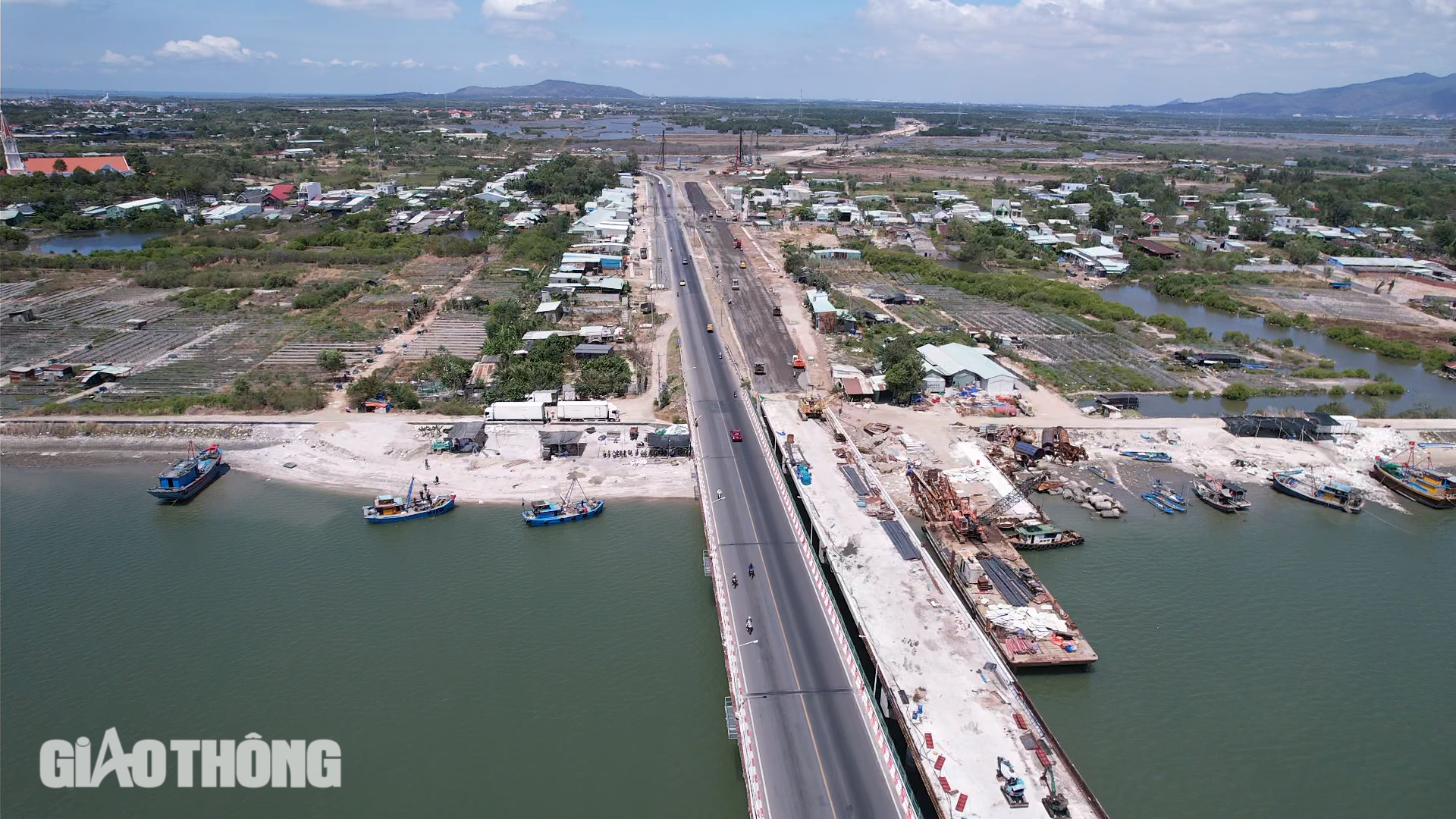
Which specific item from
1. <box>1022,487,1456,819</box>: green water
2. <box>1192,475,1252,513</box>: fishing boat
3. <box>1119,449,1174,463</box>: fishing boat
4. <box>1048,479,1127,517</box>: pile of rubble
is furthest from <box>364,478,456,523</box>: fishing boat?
<box>1192,475,1252,513</box>: fishing boat

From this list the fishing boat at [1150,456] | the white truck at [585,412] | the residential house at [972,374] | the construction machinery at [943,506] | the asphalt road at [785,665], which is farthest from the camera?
the residential house at [972,374]

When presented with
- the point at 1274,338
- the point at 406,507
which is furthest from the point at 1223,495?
the point at 406,507

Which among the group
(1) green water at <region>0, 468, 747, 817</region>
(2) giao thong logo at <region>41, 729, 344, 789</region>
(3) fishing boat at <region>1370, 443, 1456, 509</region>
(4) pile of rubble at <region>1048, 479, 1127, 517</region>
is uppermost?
(3) fishing boat at <region>1370, 443, 1456, 509</region>

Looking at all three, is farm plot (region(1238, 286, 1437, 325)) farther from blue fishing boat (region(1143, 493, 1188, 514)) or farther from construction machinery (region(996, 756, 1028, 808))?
construction machinery (region(996, 756, 1028, 808))

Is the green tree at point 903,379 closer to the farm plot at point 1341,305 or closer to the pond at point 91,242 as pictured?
the farm plot at point 1341,305

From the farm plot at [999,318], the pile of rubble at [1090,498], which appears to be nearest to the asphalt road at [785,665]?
the pile of rubble at [1090,498]

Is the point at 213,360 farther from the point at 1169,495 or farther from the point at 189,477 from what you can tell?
the point at 1169,495
